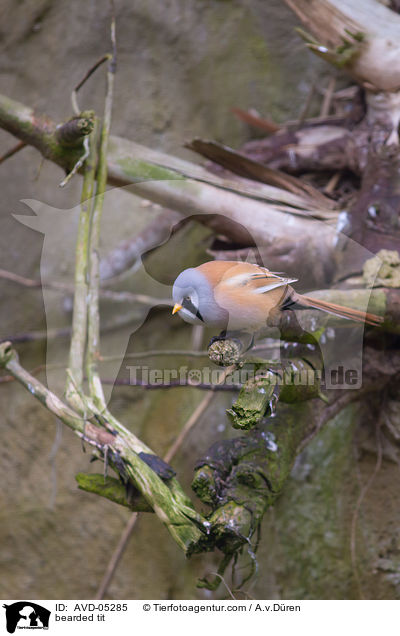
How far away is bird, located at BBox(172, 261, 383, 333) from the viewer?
110 cm

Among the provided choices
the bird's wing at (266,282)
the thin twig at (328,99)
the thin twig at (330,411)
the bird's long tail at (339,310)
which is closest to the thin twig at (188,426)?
the thin twig at (330,411)

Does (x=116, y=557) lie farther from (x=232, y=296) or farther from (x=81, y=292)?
(x=232, y=296)

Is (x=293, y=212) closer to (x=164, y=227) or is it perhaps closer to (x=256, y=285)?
(x=164, y=227)

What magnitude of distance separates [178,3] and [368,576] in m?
2.39

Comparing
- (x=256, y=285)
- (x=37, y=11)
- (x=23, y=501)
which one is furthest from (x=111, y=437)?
(x=37, y=11)

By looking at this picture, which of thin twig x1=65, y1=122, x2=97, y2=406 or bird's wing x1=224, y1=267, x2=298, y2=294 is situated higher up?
bird's wing x1=224, y1=267, x2=298, y2=294

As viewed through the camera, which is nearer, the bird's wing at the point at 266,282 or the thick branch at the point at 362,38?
the bird's wing at the point at 266,282

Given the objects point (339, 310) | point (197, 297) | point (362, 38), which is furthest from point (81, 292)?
point (362, 38)

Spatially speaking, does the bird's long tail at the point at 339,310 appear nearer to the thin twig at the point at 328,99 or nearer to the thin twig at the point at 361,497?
the thin twig at the point at 361,497
